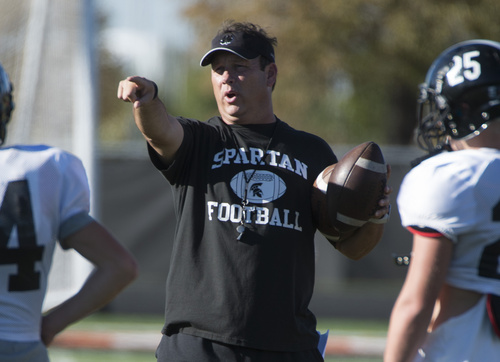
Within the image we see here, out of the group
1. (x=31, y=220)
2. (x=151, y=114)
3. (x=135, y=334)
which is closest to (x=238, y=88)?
(x=151, y=114)

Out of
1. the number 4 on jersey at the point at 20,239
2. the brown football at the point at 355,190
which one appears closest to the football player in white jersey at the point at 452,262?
the brown football at the point at 355,190

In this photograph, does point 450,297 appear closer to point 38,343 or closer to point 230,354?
point 230,354

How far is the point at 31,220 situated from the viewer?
2.48 m

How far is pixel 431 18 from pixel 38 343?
13184mm

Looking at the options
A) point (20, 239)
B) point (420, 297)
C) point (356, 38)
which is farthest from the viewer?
point (356, 38)

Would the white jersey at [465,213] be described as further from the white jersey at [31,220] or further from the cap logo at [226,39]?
the cap logo at [226,39]

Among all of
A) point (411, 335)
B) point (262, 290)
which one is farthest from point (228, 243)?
point (411, 335)

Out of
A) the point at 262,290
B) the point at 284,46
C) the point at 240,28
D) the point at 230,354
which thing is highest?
the point at 284,46

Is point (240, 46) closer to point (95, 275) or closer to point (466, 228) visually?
point (95, 275)

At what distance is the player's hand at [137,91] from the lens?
9.55ft

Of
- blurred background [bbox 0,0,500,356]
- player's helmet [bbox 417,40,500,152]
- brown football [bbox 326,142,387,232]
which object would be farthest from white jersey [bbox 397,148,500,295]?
blurred background [bbox 0,0,500,356]

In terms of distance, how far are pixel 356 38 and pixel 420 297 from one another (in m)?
13.7

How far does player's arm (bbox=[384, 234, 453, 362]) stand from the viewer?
2301mm

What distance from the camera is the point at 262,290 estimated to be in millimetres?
2984
